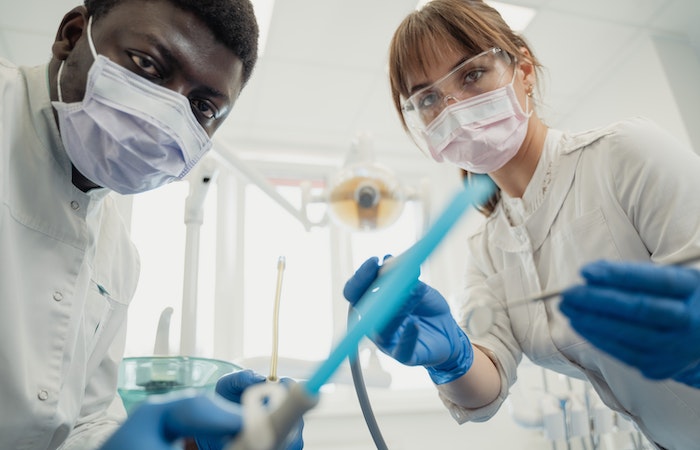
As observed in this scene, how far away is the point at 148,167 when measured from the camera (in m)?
0.90

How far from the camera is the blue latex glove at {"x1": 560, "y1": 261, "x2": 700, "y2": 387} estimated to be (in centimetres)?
56

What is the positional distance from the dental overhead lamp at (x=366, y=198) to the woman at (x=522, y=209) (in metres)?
0.15

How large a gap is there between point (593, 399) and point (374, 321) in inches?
87.4

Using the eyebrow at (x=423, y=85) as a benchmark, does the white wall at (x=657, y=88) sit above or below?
above

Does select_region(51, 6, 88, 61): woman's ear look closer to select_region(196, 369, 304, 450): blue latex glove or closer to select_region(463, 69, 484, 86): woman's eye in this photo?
select_region(196, 369, 304, 450): blue latex glove

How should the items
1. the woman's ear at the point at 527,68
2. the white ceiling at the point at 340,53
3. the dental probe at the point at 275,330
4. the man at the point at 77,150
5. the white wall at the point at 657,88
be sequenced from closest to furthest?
the dental probe at the point at 275,330, the man at the point at 77,150, the woman's ear at the point at 527,68, the white ceiling at the point at 340,53, the white wall at the point at 657,88

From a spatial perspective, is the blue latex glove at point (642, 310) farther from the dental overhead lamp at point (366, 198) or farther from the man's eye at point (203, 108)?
the man's eye at point (203, 108)

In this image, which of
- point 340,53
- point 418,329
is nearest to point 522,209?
point 418,329

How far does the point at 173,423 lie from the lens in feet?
1.24

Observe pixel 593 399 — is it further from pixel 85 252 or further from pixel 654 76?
pixel 85 252

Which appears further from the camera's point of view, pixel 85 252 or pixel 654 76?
pixel 654 76

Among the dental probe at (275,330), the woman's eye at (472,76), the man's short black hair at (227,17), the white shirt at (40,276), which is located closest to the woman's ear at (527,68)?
the woman's eye at (472,76)

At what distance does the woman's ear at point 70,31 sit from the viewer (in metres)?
0.93

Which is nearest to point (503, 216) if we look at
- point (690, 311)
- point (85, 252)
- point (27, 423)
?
point (690, 311)
